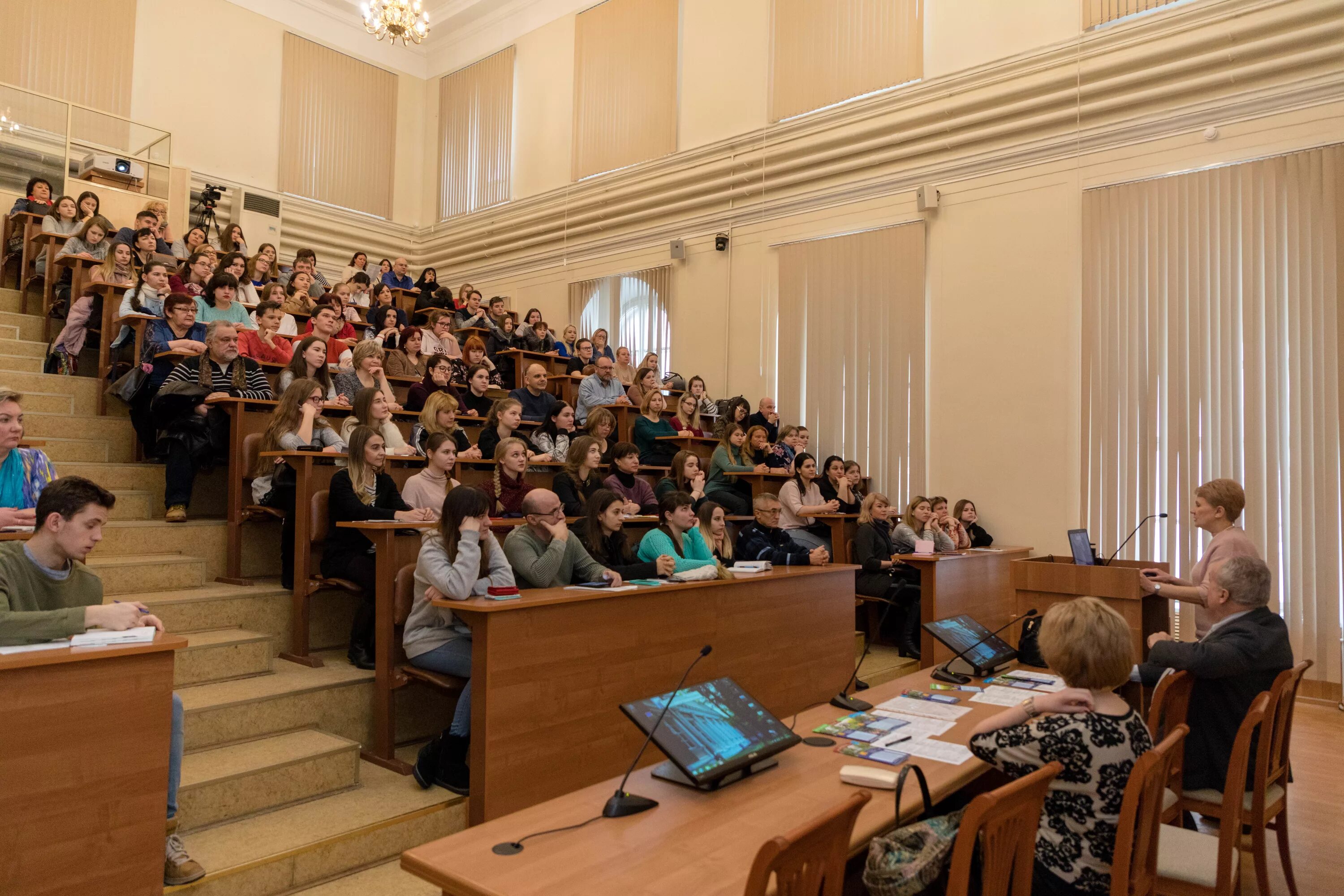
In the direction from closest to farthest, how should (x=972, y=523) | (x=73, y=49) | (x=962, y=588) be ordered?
(x=962, y=588) → (x=972, y=523) → (x=73, y=49)

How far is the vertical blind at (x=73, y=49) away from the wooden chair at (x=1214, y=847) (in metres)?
10.3

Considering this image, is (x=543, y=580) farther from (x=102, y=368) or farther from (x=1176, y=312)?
(x=1176, y=312)

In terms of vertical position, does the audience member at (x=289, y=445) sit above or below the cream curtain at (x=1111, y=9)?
below

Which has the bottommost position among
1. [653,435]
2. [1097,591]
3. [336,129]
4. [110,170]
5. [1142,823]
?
[1142,823]

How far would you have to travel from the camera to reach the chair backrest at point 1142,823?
1761mm

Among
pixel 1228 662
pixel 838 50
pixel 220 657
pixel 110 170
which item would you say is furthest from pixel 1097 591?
pixel 110 170

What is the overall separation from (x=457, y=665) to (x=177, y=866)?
106 centimetres

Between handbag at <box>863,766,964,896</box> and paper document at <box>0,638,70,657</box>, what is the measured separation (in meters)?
1.92

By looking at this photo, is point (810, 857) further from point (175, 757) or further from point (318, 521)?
point (318, 521)

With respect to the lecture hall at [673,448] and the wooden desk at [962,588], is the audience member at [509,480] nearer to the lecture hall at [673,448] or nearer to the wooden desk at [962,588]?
the lecture hall at [673,448]

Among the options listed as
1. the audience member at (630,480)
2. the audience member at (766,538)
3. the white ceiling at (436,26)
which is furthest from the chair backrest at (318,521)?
the white ceiling at (436,26)

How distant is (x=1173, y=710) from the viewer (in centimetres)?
266

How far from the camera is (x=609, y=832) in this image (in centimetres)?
169

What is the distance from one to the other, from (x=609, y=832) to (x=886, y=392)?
6.62 meters
